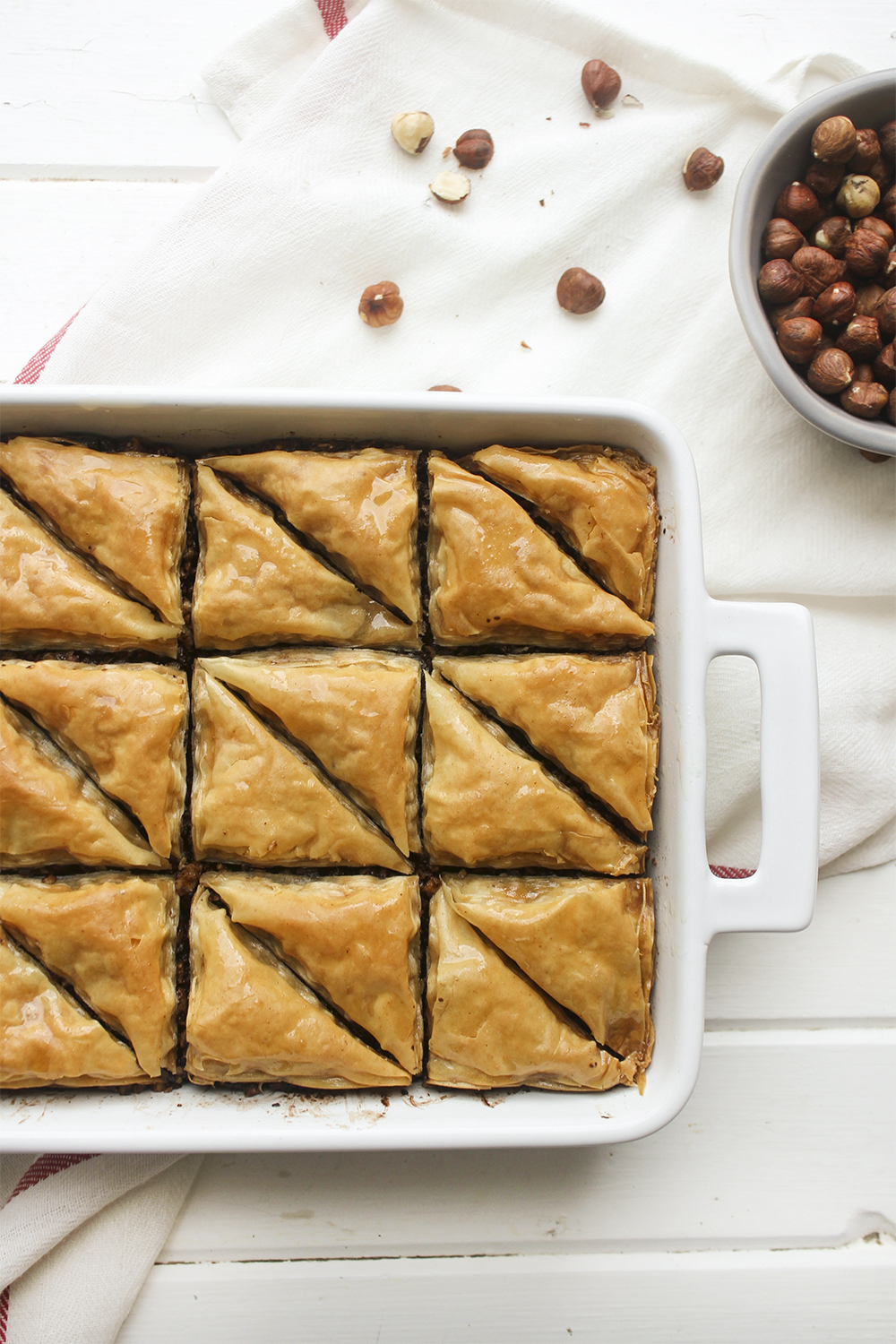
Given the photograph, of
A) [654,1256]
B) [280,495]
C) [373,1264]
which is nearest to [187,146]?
[280,495]

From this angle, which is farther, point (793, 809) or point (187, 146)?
→ point (187, 146)

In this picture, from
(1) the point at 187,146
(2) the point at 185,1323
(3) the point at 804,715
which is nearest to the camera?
(3) the point at 804,715

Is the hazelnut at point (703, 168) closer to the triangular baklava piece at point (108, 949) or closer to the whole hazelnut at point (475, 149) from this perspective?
the whole hazelnut at point (475, 149)

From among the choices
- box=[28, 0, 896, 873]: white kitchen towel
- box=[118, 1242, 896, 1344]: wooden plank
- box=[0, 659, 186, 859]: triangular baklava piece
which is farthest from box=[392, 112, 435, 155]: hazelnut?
box=[118, 1242, 896, 1344]: wooden plank

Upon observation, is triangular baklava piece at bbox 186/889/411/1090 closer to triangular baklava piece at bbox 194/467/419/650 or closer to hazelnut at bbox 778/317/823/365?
triangular baklava piece at bbox 194/467/419/650

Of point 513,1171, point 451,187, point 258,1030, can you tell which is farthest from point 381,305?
point 513,1171

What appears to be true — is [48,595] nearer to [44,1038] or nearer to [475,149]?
[44,1038]

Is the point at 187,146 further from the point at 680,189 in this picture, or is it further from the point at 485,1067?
the point at 485,1067

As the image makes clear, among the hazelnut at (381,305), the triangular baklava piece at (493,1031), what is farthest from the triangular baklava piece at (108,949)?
the hazelnut at (381,305)
